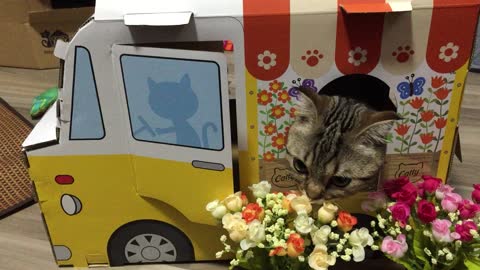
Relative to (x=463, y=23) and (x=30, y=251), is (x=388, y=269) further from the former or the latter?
(x=30, y=251)

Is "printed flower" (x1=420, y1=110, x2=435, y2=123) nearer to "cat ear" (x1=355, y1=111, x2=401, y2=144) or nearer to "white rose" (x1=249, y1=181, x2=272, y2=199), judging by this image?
"cat ear" (x1=355, y1=111, x2=401, y2=144)

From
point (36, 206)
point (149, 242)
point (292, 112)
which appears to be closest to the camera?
point (292, 112)

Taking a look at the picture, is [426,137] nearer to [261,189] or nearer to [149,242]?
[261,189]

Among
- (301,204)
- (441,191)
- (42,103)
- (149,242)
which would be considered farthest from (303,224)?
(42,103)

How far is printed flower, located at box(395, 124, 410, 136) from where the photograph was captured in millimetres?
912

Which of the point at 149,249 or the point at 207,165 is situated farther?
the point at 149,249

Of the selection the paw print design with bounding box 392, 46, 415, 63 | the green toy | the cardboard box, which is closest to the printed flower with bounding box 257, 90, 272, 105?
the paw print design with bounding box 392, 46, 415, 63

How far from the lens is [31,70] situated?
1.79 metres

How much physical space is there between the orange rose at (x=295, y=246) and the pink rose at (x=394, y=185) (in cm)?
20

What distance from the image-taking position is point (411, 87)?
0.88 m

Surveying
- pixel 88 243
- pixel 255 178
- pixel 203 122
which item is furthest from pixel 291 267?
pixel 88 243

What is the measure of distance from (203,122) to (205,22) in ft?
0.55

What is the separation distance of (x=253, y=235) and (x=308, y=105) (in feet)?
0.76

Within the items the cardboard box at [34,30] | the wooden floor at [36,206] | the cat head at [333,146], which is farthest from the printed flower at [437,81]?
the cardboard box at [34,30]
